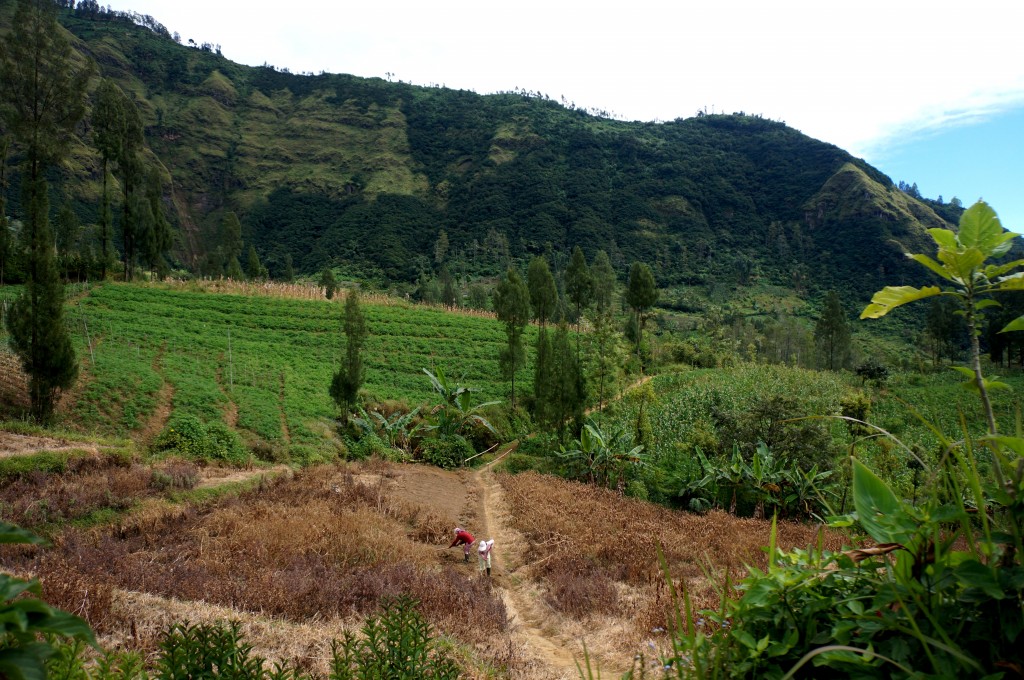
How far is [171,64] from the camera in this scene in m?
150

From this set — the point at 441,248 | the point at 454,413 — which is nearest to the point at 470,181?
the point at 441,248

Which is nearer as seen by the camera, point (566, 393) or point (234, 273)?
point (566, 393)

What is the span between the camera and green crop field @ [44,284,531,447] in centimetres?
1772

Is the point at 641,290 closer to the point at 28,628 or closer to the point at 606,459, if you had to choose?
the point at 606,459

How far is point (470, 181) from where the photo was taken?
463 ft

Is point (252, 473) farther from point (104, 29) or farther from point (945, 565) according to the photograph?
point (104, 29)

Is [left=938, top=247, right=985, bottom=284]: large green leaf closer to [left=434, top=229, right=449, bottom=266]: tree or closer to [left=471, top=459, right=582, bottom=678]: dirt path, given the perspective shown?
[left=471, top=459, right=582, bottom=678]: dirt path

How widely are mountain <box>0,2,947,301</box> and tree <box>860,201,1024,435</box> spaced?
102300 millimetres

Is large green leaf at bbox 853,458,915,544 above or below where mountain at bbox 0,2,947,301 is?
below

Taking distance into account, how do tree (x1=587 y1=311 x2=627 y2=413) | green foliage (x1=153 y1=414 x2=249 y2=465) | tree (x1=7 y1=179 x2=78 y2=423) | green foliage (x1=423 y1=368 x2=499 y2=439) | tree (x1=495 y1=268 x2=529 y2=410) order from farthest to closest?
tree (x1=495 y1=268 x2=529 y2=410)
green foliage (x1=423 y1=368 x2=499 y2=439)
tree (x1=587 y1=311 x2=627 y2=413)
green foliage (x1=153 y1=414 x2=249 y2=465)
tree (x1=7 y1=179 x2=78 y2=423)

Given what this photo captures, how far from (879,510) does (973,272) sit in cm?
76

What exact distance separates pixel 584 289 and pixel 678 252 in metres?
78.5

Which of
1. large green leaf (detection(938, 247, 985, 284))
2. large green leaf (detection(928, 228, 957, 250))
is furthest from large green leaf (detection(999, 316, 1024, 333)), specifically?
large green leaf (detection(928, 228, 957, 250))

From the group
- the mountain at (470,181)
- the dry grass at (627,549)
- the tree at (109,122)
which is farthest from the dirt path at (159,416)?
the mountain at (470,181)
